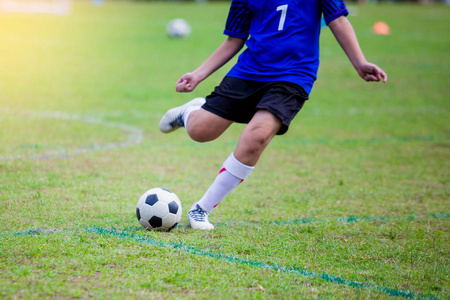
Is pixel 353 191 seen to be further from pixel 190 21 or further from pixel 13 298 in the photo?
pixel 190 21

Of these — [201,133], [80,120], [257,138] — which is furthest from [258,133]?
[80,120]

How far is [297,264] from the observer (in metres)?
3.43

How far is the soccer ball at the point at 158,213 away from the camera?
3.91 m

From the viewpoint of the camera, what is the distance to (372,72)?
3.67m

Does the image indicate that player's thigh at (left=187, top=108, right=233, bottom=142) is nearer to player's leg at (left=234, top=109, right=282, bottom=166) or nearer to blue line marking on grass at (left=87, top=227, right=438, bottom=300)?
player's leg at (left=234, top=109, right=282, bottom=166)

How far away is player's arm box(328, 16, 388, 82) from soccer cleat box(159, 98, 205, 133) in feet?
3.98

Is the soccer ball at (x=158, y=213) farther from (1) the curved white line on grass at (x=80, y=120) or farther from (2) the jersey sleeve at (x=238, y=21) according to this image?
(1) the curved white line on grass at (x=80, y=120)

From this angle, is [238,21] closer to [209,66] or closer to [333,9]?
[209,66]

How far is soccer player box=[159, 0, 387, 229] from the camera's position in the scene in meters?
3.78

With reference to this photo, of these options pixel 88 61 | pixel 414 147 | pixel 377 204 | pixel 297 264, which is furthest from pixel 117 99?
pixel 297 264

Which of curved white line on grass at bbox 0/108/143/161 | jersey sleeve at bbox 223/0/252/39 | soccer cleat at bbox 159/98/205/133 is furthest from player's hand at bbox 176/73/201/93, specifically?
curved white line on grass at bbox 0/108/143/161

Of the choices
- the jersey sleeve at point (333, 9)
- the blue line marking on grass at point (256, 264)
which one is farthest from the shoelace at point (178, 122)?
the jersey sleeve at point (333, 9)

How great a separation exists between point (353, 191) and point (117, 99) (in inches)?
213

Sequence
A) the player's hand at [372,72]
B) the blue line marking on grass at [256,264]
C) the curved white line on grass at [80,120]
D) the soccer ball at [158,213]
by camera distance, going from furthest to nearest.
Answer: the curved white line on grass at [80,120] → the soccer ball at [158,213] → the player's hand at [372,72] → the blue line marking on grass at [256,264]
